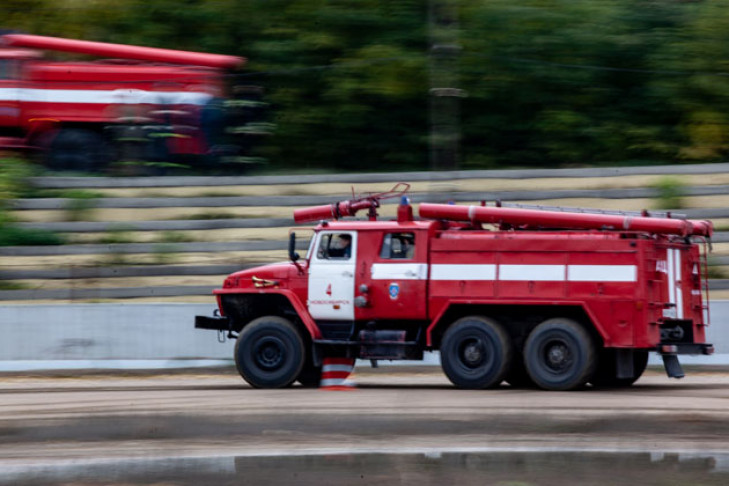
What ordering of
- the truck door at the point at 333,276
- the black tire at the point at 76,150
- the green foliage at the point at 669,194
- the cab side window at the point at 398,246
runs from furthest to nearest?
the black tire at the point at 76,150
the green foliage at the point at 669,194
the truck door at the point at 333,276
the cab side window at the point at 398,246

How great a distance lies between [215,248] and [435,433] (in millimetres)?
15065

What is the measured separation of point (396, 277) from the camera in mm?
14680

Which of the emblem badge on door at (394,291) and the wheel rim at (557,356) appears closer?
the wheel rim at (557,356)

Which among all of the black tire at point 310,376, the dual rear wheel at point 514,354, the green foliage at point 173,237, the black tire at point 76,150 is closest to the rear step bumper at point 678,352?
the dual rear wheel at point 514,354

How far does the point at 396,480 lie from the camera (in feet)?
27.8

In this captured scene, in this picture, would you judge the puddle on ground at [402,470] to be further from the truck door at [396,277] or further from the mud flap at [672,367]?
the truck door at [396,277]

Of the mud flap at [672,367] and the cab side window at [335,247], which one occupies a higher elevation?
Result: the cab side window at [335,247]

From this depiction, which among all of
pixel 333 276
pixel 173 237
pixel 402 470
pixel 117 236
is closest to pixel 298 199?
pixel 173 237

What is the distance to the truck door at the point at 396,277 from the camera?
575 inches

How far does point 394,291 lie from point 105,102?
1584 centimetres

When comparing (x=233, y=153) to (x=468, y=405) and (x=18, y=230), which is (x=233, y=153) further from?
(x=468, y=405)

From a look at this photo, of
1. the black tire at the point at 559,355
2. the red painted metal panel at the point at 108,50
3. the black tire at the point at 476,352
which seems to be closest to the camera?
the black tire at the point at 559,355

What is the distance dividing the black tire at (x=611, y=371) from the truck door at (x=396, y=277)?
2.78m

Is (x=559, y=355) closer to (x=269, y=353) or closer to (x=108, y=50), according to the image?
(x=269, y=353)
